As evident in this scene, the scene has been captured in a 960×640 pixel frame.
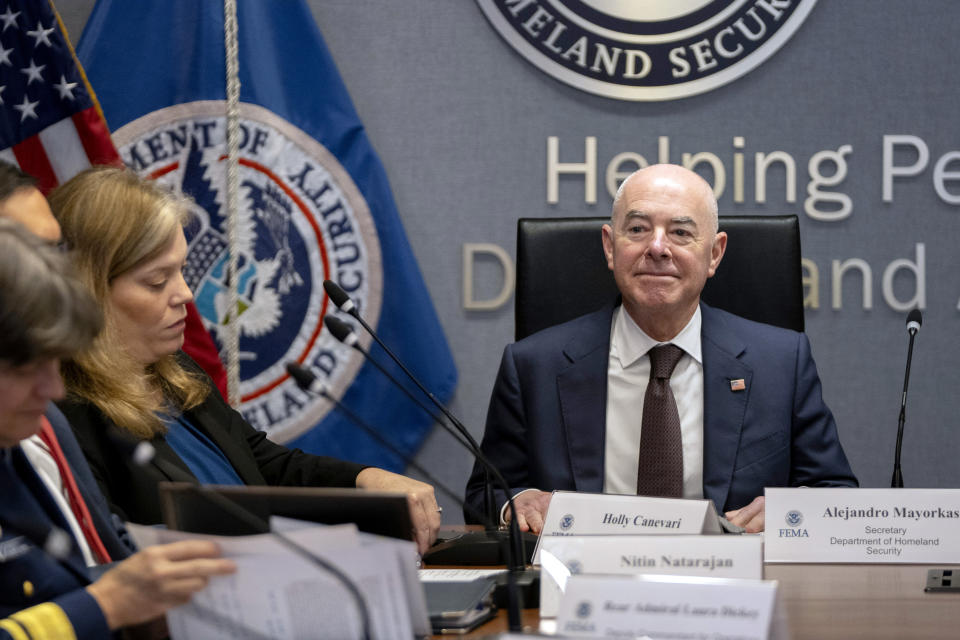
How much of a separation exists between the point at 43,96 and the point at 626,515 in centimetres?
211

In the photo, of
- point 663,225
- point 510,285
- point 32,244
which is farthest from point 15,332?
point 510,285

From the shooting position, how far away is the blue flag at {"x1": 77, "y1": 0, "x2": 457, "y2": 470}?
10.3ft

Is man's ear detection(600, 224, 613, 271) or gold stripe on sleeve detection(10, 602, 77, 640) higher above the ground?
man's ear detection(600, 224, 613, 271)

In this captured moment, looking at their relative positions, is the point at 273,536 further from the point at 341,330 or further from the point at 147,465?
the point at 147,465

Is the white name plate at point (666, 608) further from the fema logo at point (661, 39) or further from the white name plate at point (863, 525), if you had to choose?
the fema logo at point (661, 39)

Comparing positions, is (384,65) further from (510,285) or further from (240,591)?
(240,591)

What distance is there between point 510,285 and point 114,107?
1321mm

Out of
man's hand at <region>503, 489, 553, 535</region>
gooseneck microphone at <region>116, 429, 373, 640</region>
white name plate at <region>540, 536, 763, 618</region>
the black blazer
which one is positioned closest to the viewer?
gooseneck microphone at <region>116, 429, 373, 640</region>

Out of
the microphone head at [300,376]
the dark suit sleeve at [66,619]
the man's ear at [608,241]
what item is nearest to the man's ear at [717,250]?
the man's ear at [608,241]

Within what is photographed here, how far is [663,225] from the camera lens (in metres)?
2.43

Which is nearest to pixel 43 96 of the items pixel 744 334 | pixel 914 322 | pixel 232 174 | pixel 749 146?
pixel 232 174

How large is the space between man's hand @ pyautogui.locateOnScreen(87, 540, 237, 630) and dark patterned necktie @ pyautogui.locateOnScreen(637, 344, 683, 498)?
1399 millimetres

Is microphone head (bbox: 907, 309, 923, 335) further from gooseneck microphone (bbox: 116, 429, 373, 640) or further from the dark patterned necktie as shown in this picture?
gooseneck microphone (bbox: 116, 429, 373, 640)

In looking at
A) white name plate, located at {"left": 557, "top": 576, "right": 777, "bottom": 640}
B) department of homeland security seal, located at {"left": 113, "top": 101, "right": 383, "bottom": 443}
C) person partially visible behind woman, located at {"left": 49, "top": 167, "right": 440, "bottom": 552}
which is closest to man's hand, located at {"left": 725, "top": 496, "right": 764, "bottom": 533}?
person partially visible behind woman, located at {"left": 49, "top": 167, "right": 440, "bottom": 552}
